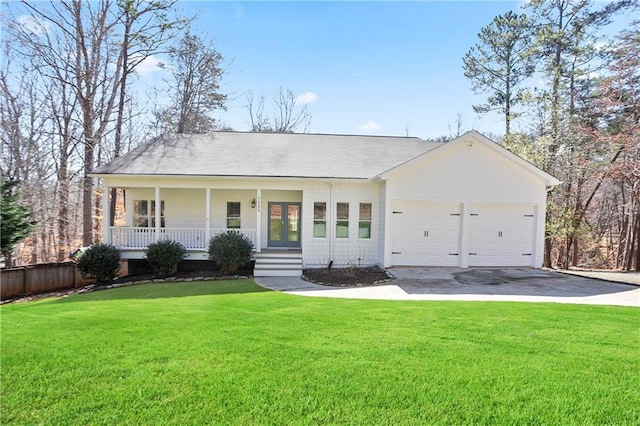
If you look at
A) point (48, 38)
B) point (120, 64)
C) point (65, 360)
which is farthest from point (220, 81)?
point (65, 360)

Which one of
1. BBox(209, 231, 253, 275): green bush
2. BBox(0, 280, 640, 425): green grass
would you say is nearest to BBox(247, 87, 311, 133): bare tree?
BBox(209, 231, 253, 275): green bush

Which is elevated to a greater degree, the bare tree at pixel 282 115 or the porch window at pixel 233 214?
the bare tree at pixel 282 115

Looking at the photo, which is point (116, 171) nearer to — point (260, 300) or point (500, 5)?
point (260, 300)

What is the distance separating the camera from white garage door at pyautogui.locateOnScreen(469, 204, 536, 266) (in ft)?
41.7

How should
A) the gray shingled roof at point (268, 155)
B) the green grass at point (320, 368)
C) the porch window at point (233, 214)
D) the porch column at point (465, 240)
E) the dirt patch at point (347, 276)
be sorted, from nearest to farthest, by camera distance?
the green grass at point (320, 368)
the dirt patch at point (347, 276)
the porch column at point (465, 240)
the gray shingled roof at point (268, 155)
the porch window at point (233, 214)

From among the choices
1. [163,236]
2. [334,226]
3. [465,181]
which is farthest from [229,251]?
[465,181]

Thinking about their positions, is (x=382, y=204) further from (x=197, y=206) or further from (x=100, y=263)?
(x=100, y=263)

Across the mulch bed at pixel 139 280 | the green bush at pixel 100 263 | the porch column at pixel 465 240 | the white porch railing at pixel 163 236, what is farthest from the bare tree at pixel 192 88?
the porch column at pixel 465 240

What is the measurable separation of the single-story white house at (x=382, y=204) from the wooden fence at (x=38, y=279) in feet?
6.19

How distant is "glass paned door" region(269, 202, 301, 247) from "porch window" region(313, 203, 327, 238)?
53.2 inches

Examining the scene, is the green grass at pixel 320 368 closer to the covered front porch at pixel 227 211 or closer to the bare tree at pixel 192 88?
the covered front porch at pixel 227 211

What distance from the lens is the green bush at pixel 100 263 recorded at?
1150 cm

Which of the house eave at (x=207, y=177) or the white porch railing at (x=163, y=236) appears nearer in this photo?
the house eave at (x=207, y=177)

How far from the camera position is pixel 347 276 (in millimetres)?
11180
